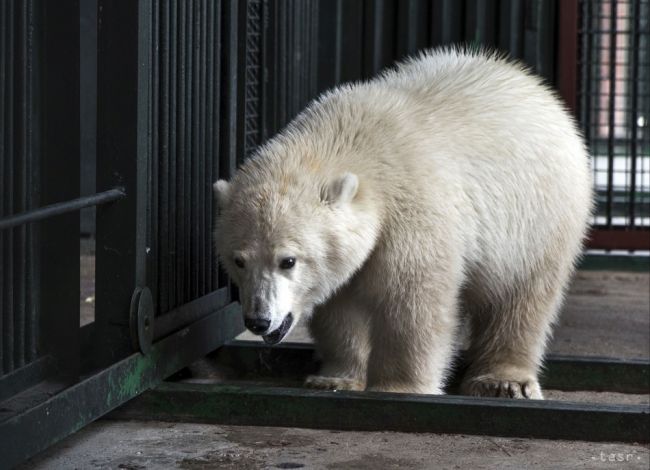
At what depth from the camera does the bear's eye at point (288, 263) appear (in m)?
3.93

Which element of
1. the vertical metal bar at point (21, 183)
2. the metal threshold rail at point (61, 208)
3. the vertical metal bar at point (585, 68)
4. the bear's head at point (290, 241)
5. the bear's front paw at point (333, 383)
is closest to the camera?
the metal threshold rail at point (61, 208)

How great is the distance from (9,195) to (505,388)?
196 cm

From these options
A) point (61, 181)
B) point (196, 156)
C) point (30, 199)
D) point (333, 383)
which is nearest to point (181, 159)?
point (196, 156)

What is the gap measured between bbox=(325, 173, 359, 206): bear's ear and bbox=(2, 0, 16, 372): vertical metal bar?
1016mm

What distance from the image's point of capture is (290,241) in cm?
393

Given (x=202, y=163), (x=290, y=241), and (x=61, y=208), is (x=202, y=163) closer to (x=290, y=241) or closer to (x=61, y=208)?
(x=290, y=241)

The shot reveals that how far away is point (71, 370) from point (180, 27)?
1.26 meters

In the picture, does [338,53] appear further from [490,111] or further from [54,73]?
[54,73]

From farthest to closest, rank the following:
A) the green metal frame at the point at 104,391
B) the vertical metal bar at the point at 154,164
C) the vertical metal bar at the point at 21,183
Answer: the vertical metal bar at the point at 154,164 → the vertical metal bar at the point at 21,183 → the green metal frame at the point at 104,391

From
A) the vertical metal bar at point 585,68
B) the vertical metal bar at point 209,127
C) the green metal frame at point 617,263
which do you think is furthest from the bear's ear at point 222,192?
the green metal frame at point 617,263

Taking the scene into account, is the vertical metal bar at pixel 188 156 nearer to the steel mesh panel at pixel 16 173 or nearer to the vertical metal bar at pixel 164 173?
the vertical metal bar at pixel 164 173

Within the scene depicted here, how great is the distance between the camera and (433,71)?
476 centimetres

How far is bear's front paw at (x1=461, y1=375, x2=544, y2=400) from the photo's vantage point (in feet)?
14.7

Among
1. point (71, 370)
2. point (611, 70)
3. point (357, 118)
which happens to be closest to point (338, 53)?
point (611, 70)
